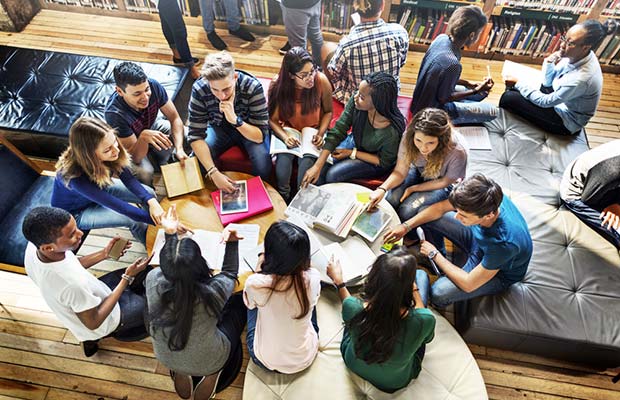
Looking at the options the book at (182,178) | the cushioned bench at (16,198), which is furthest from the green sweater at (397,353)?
Answer: the cushioned bench at (16,198)

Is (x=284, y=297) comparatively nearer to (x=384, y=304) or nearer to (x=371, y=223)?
(x=384, y=304)

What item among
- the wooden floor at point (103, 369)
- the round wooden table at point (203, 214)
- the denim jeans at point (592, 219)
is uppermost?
the round wooden table at point (203, 214)

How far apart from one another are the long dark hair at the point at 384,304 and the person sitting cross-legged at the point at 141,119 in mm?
1531

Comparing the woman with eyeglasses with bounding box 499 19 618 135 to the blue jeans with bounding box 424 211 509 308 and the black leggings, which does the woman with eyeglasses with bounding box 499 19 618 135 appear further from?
the blue jeans with bounding box 424 211 509 308

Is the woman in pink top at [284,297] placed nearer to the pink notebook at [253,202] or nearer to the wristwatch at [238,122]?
the pink notebook at [253,202]

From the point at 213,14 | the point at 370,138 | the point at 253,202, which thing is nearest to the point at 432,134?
the point at 370,138

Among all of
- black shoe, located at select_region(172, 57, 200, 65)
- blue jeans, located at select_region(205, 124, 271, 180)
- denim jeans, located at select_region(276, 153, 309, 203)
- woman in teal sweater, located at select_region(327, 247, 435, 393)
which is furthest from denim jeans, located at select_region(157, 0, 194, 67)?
woman in teal sweater, located at select_region(327, 247, 435, 393)

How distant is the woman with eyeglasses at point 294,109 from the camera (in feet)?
8.59

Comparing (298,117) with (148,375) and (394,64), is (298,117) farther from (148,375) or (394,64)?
(148,375)

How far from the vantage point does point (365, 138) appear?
265cm

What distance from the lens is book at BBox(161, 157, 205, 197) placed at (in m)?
2.38

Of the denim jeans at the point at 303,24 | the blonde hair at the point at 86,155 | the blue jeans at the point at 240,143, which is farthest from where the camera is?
the denim jeans at the point at 303,24

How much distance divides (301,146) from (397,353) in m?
1.52

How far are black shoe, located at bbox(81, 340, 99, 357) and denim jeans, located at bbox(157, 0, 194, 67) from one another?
258cm
